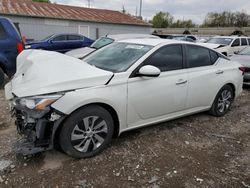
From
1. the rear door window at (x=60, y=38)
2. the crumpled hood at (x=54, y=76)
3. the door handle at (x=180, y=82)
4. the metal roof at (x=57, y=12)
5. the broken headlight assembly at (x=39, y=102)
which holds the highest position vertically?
the metal roof at (x=57, y=12)

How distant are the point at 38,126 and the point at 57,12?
1827 cm

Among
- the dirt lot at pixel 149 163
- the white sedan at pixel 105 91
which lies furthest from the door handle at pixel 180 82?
the dirt lot at pixel 149 163

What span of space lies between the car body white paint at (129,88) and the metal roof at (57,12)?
1505 centimetres

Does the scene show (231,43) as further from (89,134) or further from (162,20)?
(162,20)

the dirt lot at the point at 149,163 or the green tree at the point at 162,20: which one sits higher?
the green tree at the point at 162,20

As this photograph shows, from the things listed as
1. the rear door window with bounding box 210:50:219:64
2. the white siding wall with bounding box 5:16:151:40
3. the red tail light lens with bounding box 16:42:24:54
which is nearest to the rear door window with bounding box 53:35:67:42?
the white siding wall with bounding box 5:16:151:40

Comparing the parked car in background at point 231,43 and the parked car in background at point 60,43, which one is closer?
the parked car in background at point 231,43

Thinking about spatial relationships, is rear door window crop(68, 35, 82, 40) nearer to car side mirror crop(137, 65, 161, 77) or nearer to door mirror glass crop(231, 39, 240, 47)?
door mirror glass crop(231, 39, 240, 47)

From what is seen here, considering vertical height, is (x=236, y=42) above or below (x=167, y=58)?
above

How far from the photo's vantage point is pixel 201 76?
4.23 m

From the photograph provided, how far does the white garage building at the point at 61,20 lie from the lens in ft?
55.6

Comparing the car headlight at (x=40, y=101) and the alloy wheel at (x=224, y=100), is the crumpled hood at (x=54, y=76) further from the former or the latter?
the alloy wheel at (x=224, y=100)

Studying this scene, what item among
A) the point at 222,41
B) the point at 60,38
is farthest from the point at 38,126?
the point at 222,41

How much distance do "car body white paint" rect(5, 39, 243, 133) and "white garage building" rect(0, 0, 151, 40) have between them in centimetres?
1474
